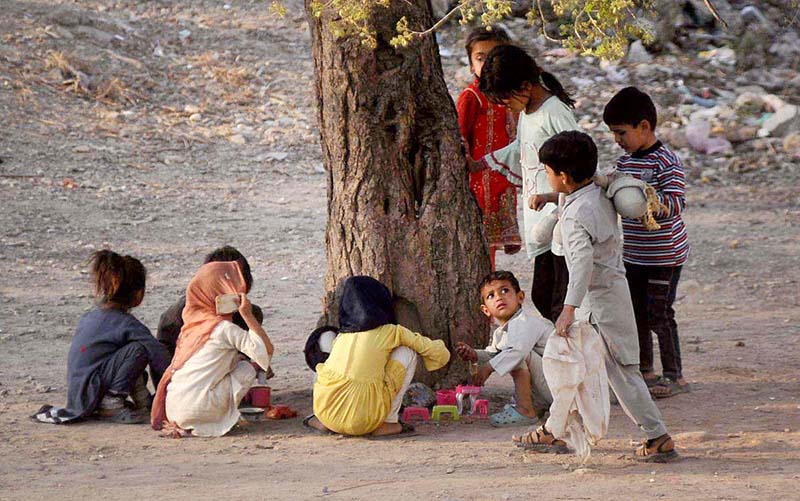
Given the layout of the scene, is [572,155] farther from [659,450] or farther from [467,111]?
[467,111]

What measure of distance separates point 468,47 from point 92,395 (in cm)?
273

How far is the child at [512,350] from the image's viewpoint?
5430 mm

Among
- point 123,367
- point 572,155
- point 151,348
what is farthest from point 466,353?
point 123,367

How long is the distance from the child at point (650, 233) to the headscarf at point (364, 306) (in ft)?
4.34

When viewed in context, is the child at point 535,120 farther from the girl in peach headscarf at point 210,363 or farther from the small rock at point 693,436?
the girl in peach headscarf at point 210,363

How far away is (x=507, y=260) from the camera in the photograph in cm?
993

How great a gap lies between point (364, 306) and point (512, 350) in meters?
0.74

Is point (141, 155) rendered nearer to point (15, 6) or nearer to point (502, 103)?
point (15, 6)

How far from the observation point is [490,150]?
21.0ft

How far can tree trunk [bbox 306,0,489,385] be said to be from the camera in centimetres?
584

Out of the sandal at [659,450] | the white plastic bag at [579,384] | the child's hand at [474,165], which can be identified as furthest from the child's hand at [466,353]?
the child's hand at [474,165]

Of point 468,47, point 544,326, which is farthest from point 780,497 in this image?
point 468,47

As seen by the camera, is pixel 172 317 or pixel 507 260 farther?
pixel 507 260

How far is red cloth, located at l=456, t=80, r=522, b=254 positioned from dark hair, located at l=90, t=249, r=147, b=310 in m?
1.88
